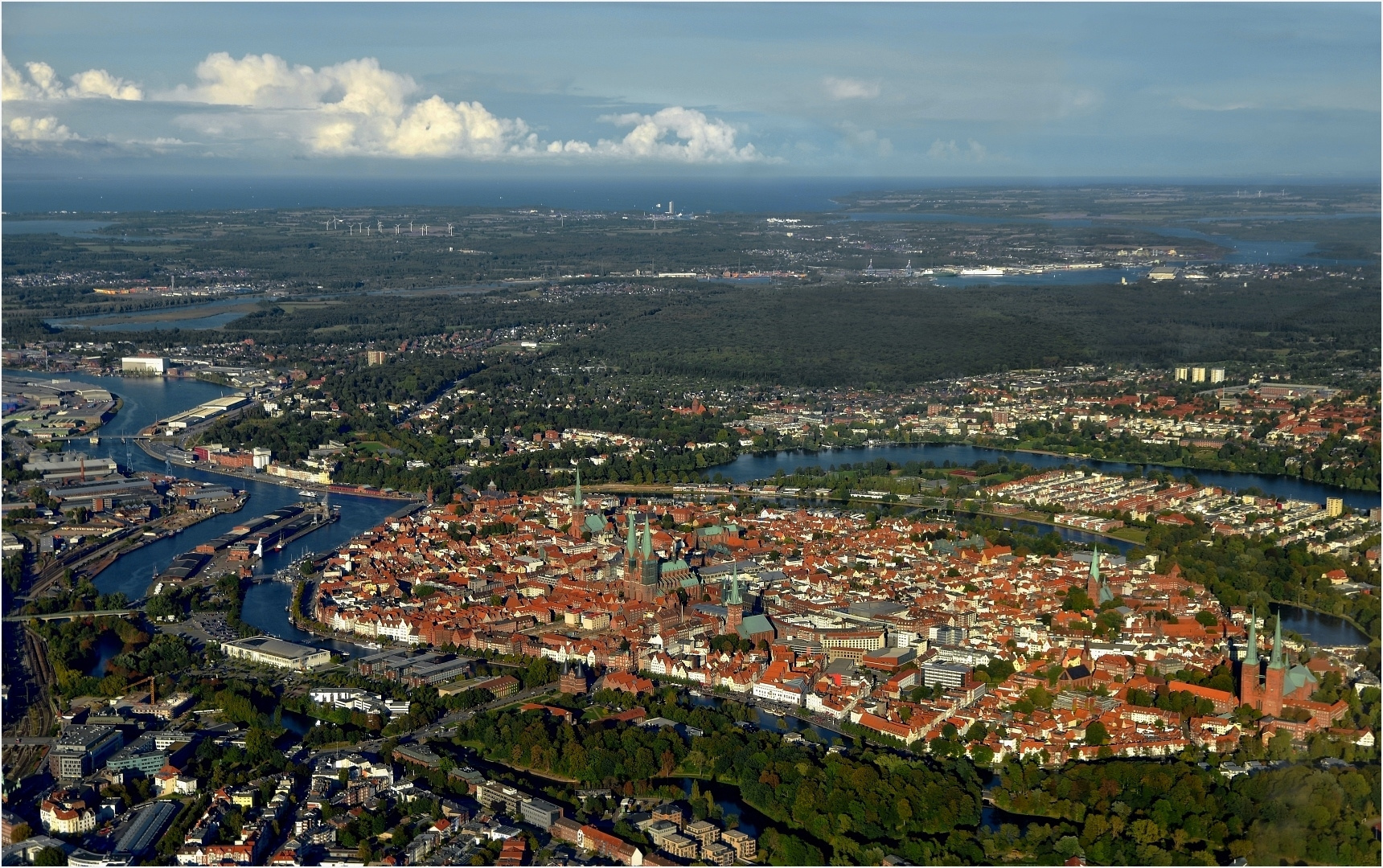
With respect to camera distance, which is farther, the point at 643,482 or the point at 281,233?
the point at 281,233

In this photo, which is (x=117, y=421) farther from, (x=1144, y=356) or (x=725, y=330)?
(x=1144, y=356)

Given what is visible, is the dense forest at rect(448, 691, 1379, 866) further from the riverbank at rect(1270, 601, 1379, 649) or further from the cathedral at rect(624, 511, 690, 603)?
the cathedral at rect(624, 511, 690, 603)

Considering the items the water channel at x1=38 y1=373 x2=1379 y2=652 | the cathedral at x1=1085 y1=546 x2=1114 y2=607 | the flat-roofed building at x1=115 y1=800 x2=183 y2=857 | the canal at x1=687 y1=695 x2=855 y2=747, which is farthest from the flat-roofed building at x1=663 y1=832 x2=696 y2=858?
the cathedral at x1=1085 y1=546 x2=1114 y2=607

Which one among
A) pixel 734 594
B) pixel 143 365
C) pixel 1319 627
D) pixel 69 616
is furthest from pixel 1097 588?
pixel 143 365

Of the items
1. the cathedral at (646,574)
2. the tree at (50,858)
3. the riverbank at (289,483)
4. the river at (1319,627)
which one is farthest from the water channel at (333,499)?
the tree at (50,858)

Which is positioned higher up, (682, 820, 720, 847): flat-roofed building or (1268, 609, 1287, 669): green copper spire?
(1268, 609, 1287, 669): green copper spire

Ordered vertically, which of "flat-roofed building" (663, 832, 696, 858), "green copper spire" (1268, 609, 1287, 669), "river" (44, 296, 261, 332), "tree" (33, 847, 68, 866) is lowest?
"flat-roofed building" (663, 832, 696, 858)

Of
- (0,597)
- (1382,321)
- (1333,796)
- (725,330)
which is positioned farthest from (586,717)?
(725,330)
